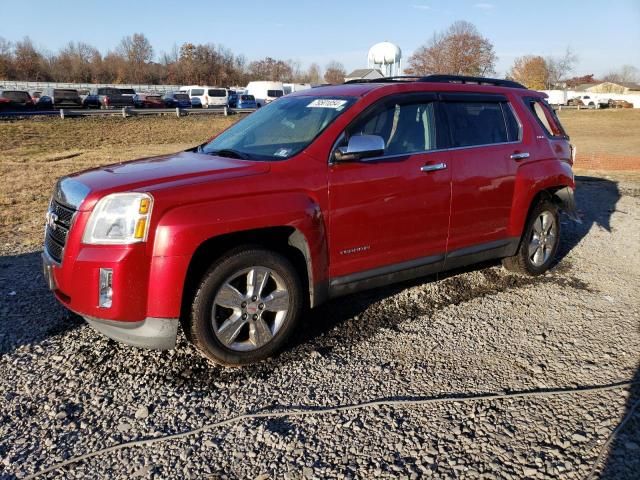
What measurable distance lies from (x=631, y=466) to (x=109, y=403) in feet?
9.23

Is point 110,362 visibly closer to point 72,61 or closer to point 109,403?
point 109,403

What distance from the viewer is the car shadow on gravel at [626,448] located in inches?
104

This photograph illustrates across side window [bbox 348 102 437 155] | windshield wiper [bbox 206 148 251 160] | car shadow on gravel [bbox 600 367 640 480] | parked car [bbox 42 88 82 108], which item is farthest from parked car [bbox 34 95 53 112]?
car shadow on gravel [bbox 600 367 640 480]

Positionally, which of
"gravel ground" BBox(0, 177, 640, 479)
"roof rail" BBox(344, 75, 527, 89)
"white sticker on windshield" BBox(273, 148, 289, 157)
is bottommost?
"gravel ground" BBox(0, 177, 640, 479)

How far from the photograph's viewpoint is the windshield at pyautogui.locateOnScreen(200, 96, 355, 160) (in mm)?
3979

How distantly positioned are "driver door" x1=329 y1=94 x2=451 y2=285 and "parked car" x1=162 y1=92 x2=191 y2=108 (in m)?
44.9

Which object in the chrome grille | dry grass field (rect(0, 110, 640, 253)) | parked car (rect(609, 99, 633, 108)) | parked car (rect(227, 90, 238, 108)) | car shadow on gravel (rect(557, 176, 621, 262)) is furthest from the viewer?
parked car (rect(609, 99, 633, 108))

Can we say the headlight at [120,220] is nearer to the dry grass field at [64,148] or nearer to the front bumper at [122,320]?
the front bumper at [122,320]

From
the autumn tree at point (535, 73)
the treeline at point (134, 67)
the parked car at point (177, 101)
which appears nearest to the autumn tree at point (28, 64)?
the treeline at point (134, 67)

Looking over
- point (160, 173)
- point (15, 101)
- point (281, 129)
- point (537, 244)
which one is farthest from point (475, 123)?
point (15, 101)

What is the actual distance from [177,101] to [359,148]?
4631cm

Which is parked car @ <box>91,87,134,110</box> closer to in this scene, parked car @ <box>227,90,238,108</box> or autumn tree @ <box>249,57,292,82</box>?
parked car @ <box>227,90,238,108</box>

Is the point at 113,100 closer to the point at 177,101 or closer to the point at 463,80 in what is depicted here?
the point at 177,101

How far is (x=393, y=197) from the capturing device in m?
4.04
